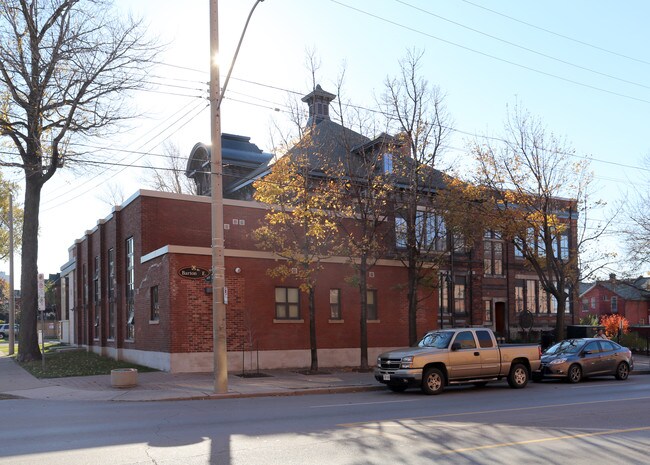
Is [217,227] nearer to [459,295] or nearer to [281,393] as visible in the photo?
[281,393]

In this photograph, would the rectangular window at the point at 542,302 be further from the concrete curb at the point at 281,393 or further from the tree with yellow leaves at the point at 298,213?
the concrete curb at the point at 281,393

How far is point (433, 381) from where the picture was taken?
55.8 ft

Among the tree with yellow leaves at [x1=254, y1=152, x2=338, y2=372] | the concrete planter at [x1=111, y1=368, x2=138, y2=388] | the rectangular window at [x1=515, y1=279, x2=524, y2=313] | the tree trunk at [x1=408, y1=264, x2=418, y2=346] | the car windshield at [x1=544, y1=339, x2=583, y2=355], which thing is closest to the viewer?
the concrete planter at [x1=111, y1=368, x2=138, y2=388]

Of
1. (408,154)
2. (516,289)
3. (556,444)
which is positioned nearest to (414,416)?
(556,444)

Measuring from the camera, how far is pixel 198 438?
9.82 meters

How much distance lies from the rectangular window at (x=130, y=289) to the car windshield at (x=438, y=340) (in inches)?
546

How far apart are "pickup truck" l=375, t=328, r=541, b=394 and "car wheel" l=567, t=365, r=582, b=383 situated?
2.33m

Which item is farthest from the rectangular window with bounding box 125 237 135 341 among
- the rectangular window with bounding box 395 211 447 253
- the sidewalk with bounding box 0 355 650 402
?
the rectangular window with bounding box 395 211 447 253

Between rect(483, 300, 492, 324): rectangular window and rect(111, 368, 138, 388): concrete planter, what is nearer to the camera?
rect(111, 368, 138, 388): concrete planter

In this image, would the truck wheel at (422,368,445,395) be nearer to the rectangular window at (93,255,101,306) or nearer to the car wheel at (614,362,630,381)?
the car wheel at (614,362,630,381)

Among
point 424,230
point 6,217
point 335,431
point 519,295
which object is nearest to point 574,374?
point 424,230

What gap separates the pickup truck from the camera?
16.9 m

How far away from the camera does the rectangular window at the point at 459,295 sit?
39406 mm

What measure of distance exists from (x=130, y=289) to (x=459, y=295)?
20869 millimetres
